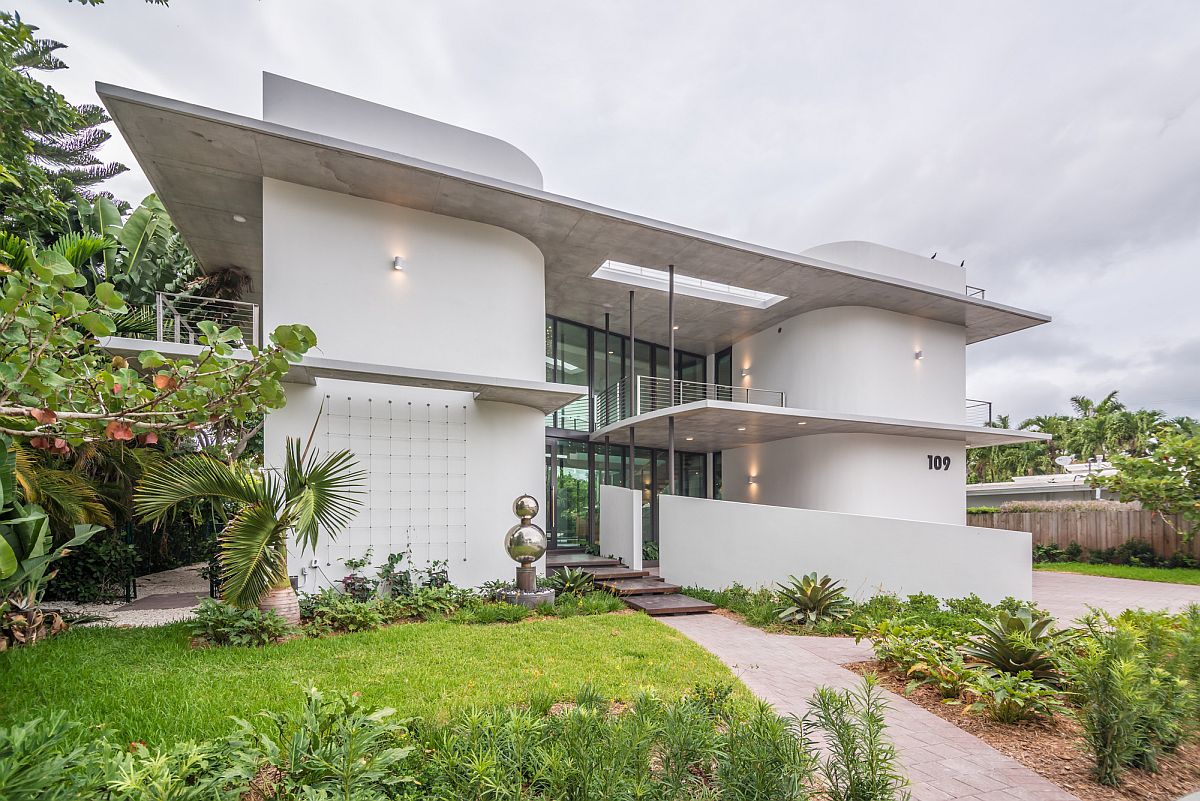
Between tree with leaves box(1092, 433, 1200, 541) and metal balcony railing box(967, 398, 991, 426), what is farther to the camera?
metal balcony railing box(967, 398, 991, 426)

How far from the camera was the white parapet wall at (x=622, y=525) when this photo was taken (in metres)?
11.9

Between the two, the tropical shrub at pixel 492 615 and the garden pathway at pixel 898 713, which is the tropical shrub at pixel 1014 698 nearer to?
the garden pathway at pixel 898 713

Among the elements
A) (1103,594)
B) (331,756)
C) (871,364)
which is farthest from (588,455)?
(331,756)

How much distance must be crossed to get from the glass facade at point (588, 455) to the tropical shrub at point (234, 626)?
854 centimetres

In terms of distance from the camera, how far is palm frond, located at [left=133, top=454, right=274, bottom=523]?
6473 mm

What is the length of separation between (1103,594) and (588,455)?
1273 cm

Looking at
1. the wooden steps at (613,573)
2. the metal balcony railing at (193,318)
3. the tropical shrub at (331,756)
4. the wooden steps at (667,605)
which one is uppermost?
the metal balcony railing at (193,318)

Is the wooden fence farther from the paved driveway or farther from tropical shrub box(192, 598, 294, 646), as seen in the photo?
tropical shrub box(192, 598, 294, 646)

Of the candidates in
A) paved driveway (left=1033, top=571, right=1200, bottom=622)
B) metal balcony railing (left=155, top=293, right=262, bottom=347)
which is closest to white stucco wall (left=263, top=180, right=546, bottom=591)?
metal balcony railing (left=155, top=293, right=262, bottom=347)

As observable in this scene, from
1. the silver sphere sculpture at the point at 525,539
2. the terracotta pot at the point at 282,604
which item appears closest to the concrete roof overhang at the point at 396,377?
the silver sphere sculpture at the point at 525,539

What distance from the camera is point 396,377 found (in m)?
8.63

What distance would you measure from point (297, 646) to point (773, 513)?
8263 millimetres

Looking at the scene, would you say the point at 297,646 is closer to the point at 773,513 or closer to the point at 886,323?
the point at 773,513

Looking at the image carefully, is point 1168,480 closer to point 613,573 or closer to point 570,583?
point 613,573
